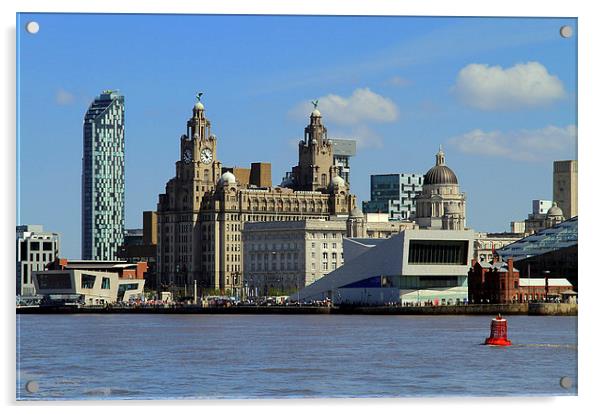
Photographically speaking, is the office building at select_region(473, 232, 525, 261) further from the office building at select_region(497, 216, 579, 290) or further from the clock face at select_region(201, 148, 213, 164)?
the office building at select_region(497, 216, 579, 290)

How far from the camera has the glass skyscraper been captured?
156750 mm

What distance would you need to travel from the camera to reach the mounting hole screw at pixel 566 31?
69.6 ft

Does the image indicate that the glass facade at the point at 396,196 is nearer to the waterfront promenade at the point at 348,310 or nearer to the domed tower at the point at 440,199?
the domed tower at the point at 440,199

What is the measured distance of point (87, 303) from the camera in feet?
335

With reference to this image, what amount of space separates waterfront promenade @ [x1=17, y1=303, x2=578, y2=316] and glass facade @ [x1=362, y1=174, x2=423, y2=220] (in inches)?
1833

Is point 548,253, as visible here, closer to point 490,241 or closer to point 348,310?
point 348,310

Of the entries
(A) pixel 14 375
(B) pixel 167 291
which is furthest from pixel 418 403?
(B) pixel 167 291

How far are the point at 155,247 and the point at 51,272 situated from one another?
32.4 meters

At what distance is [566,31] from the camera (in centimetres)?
2127

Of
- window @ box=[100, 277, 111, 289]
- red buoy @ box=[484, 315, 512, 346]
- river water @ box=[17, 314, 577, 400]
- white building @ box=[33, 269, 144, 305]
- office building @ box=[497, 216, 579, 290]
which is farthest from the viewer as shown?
window @ box=[100, 277, 111, 289]

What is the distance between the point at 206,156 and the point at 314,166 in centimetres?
886

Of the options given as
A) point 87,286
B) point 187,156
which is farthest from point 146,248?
point 87,286

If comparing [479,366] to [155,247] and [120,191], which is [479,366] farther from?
[120,191]

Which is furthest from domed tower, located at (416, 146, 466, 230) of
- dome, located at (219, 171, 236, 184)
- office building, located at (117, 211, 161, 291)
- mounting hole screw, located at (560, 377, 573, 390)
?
mounting hole screw, located at (560, 377, 573, 390)
